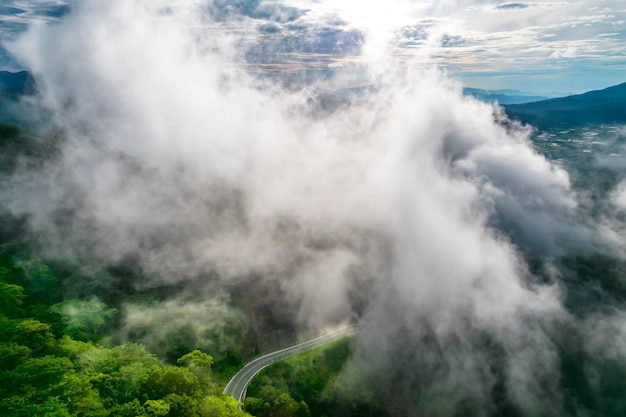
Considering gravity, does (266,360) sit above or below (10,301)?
below

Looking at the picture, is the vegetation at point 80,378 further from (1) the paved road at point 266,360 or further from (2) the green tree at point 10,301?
(1) the paved road at point 266,360

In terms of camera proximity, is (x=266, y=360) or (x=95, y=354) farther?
(x=266, y=360)

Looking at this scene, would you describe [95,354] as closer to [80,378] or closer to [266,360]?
[80,378]

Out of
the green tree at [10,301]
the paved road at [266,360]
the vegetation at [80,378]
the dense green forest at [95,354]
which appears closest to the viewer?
the vegetation at [80,378]

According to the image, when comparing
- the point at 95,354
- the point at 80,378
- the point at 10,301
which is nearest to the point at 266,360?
the point at 95,354

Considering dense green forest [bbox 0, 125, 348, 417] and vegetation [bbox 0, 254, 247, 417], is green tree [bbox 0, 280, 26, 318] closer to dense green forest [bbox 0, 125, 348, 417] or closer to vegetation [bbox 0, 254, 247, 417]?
vegetation [bbox 0, 254, 247, 417]

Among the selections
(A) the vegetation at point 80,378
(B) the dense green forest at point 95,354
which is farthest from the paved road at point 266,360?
(A) the vegetation at point 80,378

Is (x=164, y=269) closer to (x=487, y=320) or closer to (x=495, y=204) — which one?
(x=487, y=320)

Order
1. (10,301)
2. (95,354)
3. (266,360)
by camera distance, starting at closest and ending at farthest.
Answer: (95,354)
(10,301)
(266,360)
